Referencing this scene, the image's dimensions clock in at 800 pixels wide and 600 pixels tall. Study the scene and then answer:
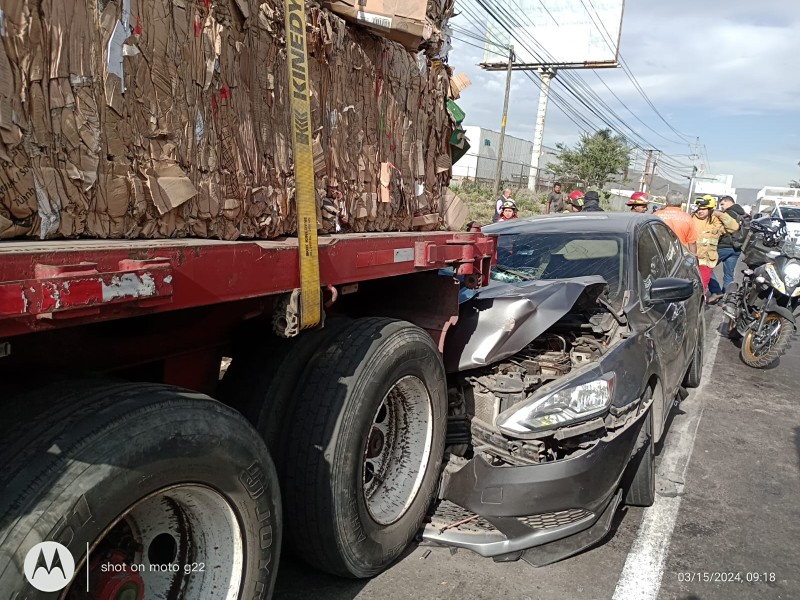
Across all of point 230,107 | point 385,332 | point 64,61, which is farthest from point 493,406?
point 64,61

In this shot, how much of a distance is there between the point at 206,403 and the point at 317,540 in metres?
0.95

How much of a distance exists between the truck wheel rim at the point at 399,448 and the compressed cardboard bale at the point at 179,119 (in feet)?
2.94

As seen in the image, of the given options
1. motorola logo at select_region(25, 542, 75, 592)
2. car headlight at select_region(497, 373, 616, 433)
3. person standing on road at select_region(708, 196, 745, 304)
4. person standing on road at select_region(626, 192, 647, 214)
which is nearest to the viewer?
motorola logo at select_region(25, 542, 75, 592)

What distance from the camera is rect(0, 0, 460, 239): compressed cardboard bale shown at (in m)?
1.42

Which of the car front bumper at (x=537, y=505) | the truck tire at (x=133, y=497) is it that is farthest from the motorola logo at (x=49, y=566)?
the car front bumper at (x=537, y=505)

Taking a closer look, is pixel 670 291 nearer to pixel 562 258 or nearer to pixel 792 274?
pixel 562 258

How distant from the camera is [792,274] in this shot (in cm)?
681

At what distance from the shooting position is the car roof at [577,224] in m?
4.74

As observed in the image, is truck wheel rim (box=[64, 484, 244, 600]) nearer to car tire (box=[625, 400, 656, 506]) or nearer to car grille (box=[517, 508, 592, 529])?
car grille (box=[517, 508, 592, 529])

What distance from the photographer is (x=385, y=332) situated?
275cm

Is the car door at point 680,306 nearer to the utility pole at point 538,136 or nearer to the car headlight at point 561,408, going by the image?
the car headlight at point 561,408

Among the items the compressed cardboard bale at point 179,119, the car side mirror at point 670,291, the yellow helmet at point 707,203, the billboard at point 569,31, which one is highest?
the billboard at point 569,31

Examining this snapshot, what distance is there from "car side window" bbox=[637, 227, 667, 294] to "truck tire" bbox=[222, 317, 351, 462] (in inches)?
105

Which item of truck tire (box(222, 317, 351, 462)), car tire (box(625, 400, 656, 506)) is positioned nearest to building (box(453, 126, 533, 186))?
car tire (box(625, 400, 656, 506))
